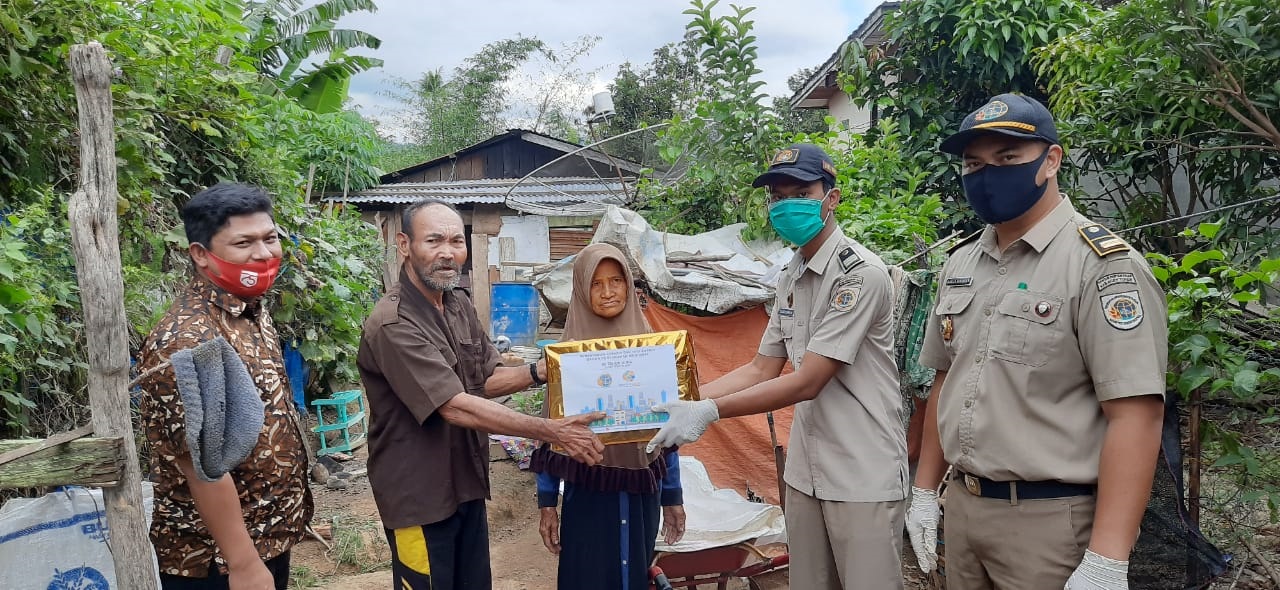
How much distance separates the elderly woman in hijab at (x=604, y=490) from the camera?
312cm

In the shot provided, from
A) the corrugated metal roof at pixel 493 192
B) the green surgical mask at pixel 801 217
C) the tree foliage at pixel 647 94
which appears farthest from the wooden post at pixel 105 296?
the tree foliage at pixel 647 94

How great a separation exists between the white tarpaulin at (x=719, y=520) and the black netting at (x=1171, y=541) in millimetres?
1759

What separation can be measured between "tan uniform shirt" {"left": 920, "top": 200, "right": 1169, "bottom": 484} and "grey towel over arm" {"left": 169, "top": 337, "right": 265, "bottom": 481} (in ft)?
6.68

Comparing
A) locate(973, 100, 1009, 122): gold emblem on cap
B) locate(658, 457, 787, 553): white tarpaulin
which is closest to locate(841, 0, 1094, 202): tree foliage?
locate(658, 457, 787, 553): white tarpaulin

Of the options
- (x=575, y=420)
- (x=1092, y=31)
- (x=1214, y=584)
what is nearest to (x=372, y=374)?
(x=575, y=420)

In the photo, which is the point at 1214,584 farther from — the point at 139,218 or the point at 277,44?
the point at 277,44

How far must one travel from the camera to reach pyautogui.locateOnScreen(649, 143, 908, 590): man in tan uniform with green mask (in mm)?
2588

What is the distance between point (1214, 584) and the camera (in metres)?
2.69

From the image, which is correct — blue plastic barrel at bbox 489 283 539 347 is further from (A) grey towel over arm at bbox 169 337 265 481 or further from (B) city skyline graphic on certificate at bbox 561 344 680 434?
(A) grey towel over arm at bbox 169 337 265 481

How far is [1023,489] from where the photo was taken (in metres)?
2.11

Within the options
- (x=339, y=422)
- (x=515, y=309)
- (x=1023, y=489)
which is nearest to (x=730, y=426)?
(x=339, y=422)

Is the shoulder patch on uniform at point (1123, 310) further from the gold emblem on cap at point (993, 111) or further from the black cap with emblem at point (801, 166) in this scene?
the black cap with emblem at point (801, 166)

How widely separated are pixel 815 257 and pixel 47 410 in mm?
3603

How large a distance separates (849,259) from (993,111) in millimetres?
727
